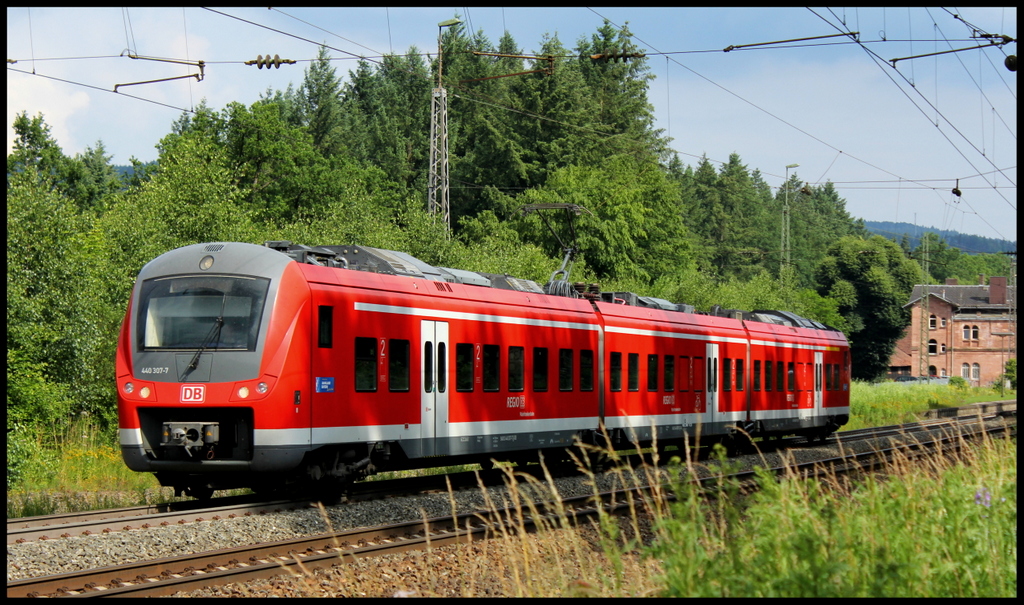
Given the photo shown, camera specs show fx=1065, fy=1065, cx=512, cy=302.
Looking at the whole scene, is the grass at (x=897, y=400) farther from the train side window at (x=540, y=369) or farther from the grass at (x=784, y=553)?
the grass at (x=784, y=553)

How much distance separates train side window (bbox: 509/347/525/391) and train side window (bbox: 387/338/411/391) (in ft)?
8.83

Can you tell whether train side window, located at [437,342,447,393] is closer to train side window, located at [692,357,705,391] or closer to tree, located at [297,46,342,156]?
train side window, located at [692,357,705,391]

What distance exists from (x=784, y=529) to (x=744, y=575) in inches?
35.6

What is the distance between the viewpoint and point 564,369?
1752 centimetres

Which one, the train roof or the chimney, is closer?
the train roof

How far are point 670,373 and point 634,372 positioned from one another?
1.66 m

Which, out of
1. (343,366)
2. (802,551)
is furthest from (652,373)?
(802,551)

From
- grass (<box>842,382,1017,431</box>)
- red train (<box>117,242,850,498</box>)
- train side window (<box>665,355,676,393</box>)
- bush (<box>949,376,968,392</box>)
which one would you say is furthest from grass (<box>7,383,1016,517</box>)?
bush (<box>949,376,968,392</box>)

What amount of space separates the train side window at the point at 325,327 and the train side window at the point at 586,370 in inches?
253

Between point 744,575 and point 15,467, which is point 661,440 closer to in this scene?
point 15,467

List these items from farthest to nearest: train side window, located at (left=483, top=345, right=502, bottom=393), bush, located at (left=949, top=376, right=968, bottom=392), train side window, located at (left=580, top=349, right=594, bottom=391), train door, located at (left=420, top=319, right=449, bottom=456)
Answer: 1. bush, located at (left=949, top=376, right=968, bottom=392)
2. train side window, located at (left=580, top=349, right=594, bottom=391)
3. train side window, located at (left=483, top=345, right=502, bottom=393)
4. train door, located at (left=420, top=319, right=449, bottom=456)

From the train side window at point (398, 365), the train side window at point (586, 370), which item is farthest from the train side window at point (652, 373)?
the train side window at point (398, 365)

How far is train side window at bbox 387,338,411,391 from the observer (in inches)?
530

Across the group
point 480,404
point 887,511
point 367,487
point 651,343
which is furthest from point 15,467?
point 887,511
